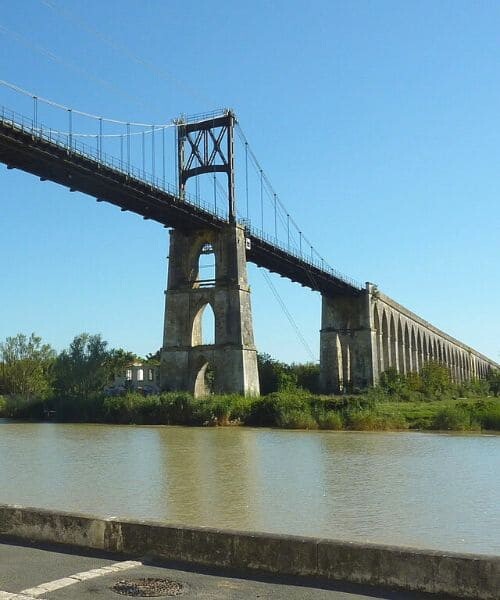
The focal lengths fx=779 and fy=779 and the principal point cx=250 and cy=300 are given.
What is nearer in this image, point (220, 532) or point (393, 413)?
point (220, 532)

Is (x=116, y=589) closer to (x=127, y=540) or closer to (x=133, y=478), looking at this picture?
(x=127, y=540)

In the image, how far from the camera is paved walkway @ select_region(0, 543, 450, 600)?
5059mm

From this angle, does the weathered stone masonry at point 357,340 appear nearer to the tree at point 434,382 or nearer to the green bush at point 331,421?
the tree at point 434,382

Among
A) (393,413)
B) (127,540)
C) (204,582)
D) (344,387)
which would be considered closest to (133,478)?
(127,540)

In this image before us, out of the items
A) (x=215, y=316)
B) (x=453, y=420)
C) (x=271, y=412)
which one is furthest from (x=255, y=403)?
(x=453, y=420)

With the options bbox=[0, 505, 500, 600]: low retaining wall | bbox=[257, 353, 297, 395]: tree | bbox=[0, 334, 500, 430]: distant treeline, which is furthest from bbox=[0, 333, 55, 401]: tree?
bbox=[0, 505, 500, 600]: low retaining wall

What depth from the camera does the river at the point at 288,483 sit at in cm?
973

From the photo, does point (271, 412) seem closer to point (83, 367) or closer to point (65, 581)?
point (83, 367)

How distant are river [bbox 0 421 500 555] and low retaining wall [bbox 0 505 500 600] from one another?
10.0 ft

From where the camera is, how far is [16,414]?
4291cm

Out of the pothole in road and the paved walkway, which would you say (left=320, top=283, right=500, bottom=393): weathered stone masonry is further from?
the pothole in road

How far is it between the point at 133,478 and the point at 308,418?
1787 centimetres

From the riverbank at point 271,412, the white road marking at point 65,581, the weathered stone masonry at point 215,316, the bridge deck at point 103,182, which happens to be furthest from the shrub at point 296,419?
the white road marking at point 65,581

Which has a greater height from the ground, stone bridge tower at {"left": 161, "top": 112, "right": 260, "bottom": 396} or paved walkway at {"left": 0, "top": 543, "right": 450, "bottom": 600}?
stone bridge tower at {"left": 161, "top": 112, "right": 260, "bottom": 396}
